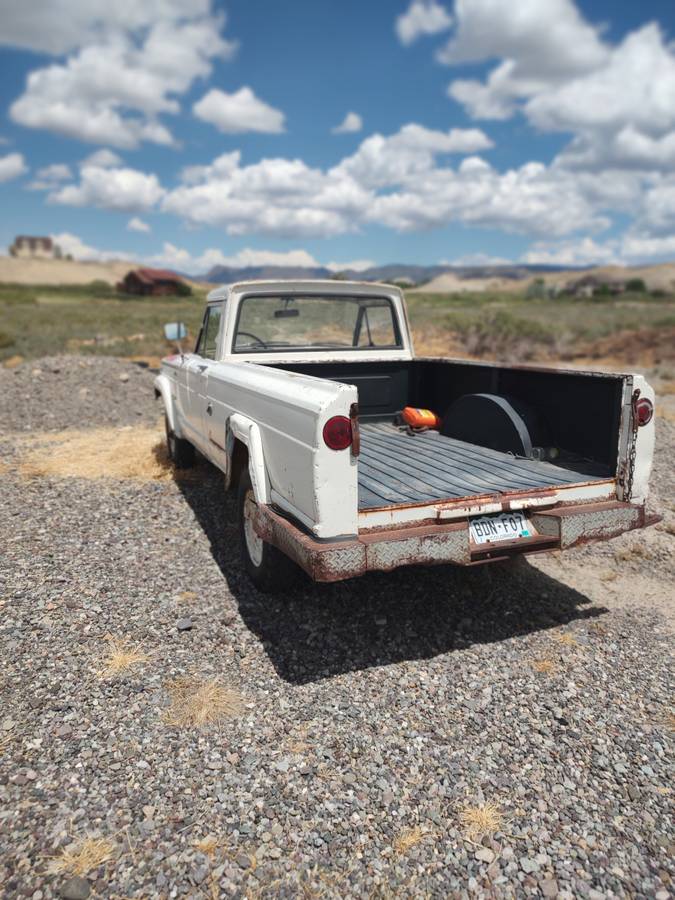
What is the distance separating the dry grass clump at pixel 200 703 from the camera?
2.91m

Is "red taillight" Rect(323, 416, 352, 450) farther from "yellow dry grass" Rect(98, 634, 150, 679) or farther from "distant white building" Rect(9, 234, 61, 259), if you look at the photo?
"distant white building" Rect(9, 234, 61, 259)

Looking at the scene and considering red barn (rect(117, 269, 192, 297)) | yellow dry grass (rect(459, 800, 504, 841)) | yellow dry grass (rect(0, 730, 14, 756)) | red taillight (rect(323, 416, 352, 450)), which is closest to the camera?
yellow dry grass (rect(459, 800, 504, 841))

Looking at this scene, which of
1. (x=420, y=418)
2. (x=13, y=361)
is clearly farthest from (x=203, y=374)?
(x=13, y=361)

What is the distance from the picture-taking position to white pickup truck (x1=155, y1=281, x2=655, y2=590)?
2.99m

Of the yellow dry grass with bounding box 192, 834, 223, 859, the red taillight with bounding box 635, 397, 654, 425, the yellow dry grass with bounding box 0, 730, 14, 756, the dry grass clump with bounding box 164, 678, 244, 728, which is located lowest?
the dry grass clump with bounding box 164, 678, 244, 728

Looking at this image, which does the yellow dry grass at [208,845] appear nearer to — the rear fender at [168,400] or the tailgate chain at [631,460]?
the tailgate chain at [631,460]

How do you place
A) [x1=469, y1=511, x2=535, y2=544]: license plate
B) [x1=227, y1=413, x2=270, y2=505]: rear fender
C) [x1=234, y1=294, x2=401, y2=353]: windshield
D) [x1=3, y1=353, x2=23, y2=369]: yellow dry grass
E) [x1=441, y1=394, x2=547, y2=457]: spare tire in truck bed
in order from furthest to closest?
[x1=3, y1=353, x2=23, y2=369]: yellow dry grass, [x1=234, y1=294, x2=401, y2=353]: windshield, [x1=441, y1=394, x2=547, y2=457]: spare tire in truck bed, [x1=227, y1=413, x2=270, y2=505]: rear fender, [x1=469, y1=511, x2=535, y2=544]: license plate

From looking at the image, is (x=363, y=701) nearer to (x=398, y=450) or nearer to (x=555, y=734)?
(x=555, y=734)

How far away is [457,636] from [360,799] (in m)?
1.39

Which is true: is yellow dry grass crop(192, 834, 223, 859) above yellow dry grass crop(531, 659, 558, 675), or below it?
above

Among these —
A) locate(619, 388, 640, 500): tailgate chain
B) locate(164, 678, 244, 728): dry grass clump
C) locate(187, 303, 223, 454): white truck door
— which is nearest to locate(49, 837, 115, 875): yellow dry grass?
locate(164, 678, 244, 728): dry grass clump

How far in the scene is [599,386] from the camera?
378 cm

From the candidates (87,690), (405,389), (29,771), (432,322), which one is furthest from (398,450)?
(432,322)

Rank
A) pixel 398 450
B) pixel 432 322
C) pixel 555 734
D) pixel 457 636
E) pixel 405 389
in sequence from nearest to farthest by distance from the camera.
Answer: pixel 555 734 < pixel 457 636 < pixel 398 450 < pixel 405 389 < pixel 432 322
